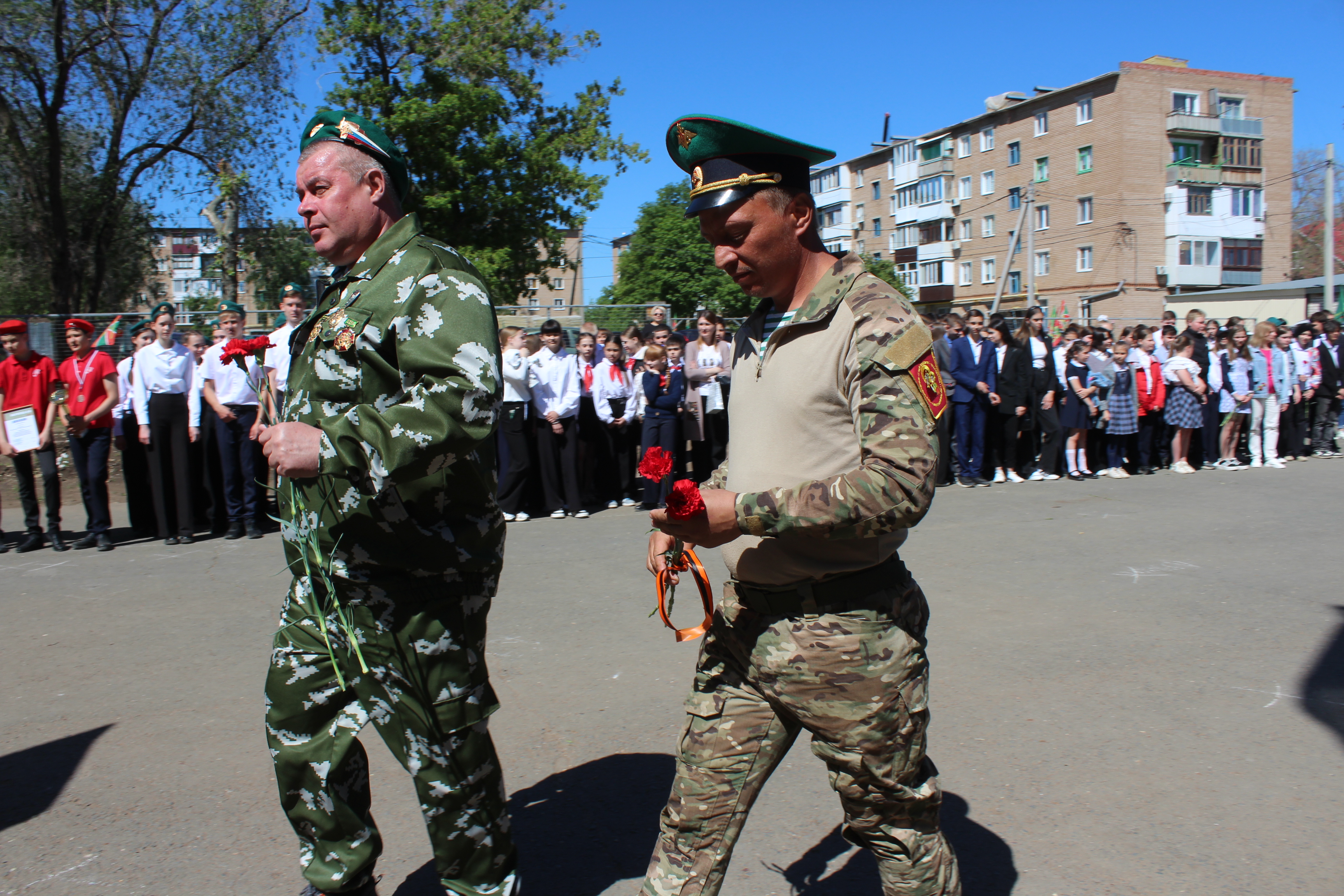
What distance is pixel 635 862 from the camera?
294 centimetres

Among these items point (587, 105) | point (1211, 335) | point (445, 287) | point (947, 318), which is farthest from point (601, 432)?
point (587, 105)

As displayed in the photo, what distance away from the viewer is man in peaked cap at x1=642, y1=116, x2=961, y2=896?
1816 millimetres

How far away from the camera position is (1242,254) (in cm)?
5288

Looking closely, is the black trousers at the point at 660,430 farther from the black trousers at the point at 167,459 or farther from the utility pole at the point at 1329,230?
the utility pole at the point at 1329,230

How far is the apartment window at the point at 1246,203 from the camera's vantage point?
52.9 meters

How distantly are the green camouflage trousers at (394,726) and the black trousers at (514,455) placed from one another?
6650mm

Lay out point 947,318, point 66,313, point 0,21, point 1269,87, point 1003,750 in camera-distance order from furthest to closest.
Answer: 1. point 1269,87
2. point 66,313
3. point 0,21
4. point 947,318
5. point 1003,750

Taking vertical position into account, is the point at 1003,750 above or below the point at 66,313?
below

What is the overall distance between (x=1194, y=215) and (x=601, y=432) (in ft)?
172

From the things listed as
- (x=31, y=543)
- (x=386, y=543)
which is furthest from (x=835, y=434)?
(x=31, y=543)

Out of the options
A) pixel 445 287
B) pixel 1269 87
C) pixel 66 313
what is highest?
pixel 1269 87

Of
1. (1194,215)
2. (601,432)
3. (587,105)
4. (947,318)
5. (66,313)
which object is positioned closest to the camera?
(601,432)

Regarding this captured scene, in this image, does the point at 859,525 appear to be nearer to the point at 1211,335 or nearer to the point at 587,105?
the point at 1211,335

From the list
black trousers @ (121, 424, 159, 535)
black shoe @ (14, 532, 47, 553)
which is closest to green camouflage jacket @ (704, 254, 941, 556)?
black trousers @ (121, 424, 159, 535)
